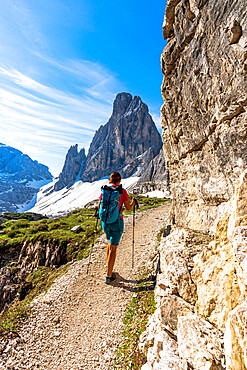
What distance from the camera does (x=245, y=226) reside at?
129 inches

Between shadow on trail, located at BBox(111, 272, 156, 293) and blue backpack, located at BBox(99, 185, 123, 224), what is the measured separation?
2.95 m

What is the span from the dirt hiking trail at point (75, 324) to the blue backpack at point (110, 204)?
3100 mm

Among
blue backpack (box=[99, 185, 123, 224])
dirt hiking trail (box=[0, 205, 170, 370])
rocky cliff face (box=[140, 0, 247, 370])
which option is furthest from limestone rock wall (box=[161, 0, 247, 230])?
dirt hiking trail (box=[0, 205, 170, 370])

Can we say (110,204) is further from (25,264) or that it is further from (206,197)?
(25,264)

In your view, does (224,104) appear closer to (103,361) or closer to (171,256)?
(171,256)

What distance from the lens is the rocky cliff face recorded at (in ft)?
10.2

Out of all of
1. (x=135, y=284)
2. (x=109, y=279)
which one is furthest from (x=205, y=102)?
(x=109, y=279)

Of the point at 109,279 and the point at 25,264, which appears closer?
the point at 109,279

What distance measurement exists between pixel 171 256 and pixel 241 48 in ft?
19.2

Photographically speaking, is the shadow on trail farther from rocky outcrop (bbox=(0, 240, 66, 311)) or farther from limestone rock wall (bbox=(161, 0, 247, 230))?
rocky outcrop (bbox=(0, 240, 66, 311))

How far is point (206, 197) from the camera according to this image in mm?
5996

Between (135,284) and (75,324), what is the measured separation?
2.73 metres

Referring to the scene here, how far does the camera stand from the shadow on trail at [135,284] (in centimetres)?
716

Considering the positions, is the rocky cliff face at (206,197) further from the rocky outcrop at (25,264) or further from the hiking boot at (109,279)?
the rocky outcrop at (25,264)
